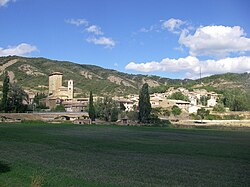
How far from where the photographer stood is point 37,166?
2131 cm

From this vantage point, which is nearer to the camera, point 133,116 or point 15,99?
point 133,116

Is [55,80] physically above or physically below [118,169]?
above

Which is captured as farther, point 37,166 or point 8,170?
point 37,166

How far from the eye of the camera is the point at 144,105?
89.2 meters

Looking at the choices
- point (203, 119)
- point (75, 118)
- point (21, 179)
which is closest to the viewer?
point (21, 179)

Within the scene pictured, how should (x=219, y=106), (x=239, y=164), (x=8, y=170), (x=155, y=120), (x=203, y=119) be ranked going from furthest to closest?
(x=219, y=106), (x=203, y=119), (x=155, y=120), (x=239, y=164), (x=8, y=170)

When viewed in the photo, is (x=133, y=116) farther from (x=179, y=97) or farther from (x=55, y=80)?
(x=55, y=80)

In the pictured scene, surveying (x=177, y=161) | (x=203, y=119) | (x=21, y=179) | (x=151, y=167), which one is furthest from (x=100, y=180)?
(x=203, y=119)

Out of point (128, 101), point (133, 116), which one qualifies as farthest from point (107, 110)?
point (128, 101)

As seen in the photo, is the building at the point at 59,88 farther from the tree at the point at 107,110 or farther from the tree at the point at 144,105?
the tree at the point at 144,105

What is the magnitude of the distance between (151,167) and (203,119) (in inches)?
3625

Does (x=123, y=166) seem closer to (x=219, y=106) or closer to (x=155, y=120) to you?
(x=155, y=120)

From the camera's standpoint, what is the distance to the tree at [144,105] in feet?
289

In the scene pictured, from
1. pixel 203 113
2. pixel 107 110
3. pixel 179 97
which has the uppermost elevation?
pixel 179 97
